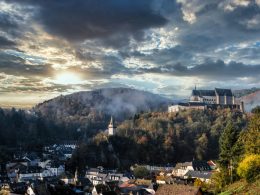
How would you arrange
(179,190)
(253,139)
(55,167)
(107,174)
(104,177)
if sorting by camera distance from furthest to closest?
(55,167) → (107,174) → (104,177) → (253,139) → (179,190)

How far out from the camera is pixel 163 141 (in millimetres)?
139125

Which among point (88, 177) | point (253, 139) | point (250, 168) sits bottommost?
point (88, 177)

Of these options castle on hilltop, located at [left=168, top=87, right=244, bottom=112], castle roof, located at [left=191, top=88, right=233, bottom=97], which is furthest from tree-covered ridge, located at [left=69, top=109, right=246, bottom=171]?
castle roof, located at [left=191, top=88, right=233, bottom=97]

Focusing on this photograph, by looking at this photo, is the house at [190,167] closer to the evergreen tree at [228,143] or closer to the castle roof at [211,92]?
the evergreen tree at [228,143]

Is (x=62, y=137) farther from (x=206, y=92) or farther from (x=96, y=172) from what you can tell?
(x=96, y=172)

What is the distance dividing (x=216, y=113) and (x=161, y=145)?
104 feet

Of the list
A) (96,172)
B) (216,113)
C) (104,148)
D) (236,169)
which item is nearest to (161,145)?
(104,148)

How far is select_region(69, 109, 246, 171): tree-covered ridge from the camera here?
12494cm

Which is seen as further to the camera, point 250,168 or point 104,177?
point 104,177

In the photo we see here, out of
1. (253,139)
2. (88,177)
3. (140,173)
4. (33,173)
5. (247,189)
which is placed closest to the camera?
(247,189)

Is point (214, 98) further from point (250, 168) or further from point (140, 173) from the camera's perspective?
point (250, 168)

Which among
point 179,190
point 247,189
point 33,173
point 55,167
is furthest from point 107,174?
point 247,189

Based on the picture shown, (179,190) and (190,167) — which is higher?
(179,190)

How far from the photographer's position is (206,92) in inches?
6895
